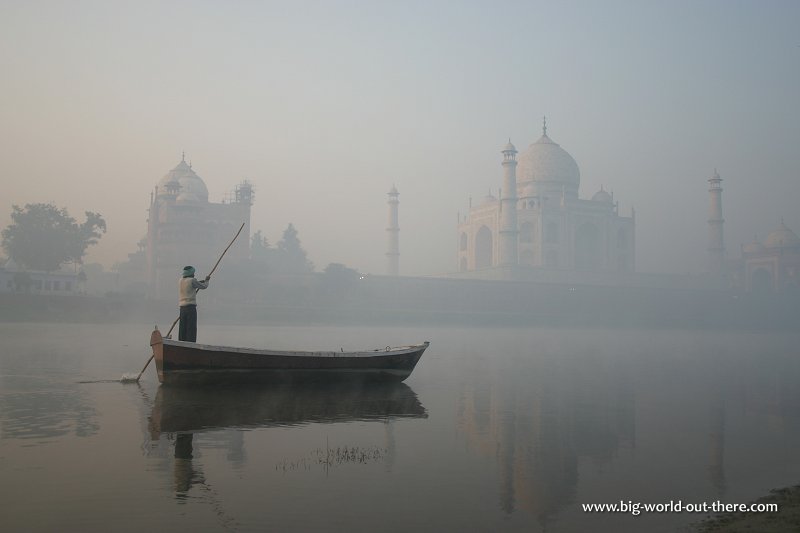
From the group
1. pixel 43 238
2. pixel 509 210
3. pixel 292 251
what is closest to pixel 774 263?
pixel 509 210

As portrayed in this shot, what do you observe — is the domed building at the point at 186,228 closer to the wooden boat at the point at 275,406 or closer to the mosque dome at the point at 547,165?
the mosque dome at the point at 547,165

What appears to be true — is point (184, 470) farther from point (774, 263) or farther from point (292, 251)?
point (774, 263)

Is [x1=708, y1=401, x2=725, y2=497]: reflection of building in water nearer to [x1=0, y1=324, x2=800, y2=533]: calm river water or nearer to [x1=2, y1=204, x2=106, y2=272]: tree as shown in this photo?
[x1=0, y1=324, x2=800, y2=533]: calm river water

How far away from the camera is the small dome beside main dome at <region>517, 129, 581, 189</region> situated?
204ft

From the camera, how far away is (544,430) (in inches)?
327

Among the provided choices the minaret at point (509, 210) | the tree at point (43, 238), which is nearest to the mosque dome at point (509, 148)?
the minaret at point (509, 210)

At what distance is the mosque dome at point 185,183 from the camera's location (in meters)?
52.9

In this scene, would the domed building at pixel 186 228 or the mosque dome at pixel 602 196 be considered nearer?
the domed building at pixel 186 228

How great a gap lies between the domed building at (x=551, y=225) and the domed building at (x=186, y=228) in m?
19.8

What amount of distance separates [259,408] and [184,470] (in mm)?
3206

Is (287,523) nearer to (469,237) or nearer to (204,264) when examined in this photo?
(204,264)

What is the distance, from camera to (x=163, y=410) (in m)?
8.62

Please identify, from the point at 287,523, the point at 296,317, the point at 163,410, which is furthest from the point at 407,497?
the point at 296,317

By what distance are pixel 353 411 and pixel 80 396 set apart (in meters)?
3.78
